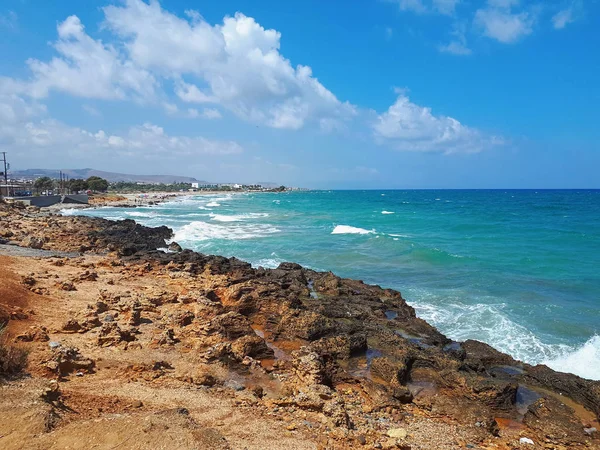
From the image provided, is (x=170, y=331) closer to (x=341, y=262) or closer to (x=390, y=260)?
(x=341, y=262)

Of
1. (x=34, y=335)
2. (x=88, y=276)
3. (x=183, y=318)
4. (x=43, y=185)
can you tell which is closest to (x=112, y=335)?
(x=34, y=335)

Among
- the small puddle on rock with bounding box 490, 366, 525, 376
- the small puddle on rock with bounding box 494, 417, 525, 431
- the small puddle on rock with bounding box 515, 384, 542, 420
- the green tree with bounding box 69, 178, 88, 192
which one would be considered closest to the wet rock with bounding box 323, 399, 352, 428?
the small puddle on rock with bounding box 494, 417, 525, 431

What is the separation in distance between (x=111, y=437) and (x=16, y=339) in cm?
523

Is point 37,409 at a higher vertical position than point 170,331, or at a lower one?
higher

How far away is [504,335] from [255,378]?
357 inches

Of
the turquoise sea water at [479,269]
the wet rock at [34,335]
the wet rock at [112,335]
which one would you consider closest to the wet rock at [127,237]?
the turquoise sea water at [479,269]

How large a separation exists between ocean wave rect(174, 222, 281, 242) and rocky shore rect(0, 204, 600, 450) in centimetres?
1918

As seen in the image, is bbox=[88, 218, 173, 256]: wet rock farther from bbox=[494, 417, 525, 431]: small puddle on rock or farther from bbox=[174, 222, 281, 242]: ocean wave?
bbox=[494, 417, 525, 431]: small puddle on rock

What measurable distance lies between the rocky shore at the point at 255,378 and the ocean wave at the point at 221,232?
1918 cm

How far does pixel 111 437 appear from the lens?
17.0 ft

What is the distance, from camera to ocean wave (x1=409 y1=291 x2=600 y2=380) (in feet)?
38.2

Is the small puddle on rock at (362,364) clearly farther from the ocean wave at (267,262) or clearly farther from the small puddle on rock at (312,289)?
the ocean wave at (267,262)

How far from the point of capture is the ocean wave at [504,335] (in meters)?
11.6

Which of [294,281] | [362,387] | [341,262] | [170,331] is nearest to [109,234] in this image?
[341,262]
